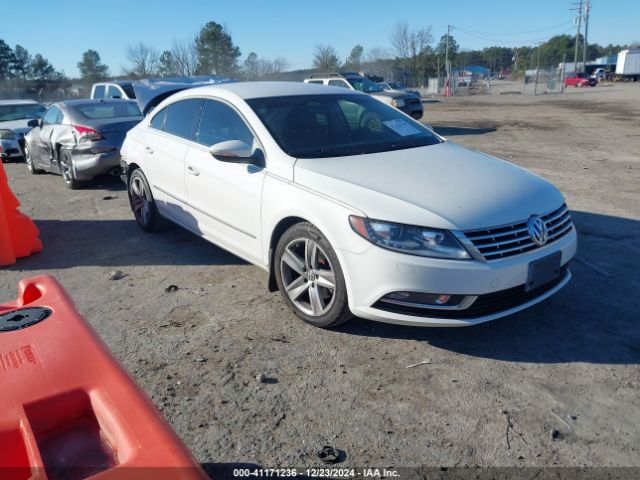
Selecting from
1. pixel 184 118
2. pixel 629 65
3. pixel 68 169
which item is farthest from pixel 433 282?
pixel 629 65

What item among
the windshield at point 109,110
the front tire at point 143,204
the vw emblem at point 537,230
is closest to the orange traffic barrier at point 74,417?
the vw emblem at point 537,230

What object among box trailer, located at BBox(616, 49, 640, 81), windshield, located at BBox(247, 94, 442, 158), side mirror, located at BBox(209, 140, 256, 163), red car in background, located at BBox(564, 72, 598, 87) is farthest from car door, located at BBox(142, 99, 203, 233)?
box trailer, located at BBox(616, 49, 640, 81)

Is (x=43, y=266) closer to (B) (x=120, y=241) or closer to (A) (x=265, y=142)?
(B) (x=120, y=241)

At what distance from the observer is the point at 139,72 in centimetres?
4206

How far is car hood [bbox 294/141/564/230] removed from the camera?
10.7ft

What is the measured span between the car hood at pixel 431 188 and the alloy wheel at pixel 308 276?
1.39ft

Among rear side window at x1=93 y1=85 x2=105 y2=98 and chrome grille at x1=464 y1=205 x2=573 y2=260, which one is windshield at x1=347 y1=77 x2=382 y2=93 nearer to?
rear side window at x1=93 y1=85 x2=105 y2=98

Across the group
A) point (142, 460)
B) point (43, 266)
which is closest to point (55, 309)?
point (142, 460)

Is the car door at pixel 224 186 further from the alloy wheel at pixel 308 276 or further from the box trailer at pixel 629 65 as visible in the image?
the box trailer at pixel 629 65

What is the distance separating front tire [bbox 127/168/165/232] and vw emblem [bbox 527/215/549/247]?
3.99 m

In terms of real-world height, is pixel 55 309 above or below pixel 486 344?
above

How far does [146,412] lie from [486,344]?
2.49m

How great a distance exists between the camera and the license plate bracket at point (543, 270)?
336 cm

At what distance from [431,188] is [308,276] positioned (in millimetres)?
1027
